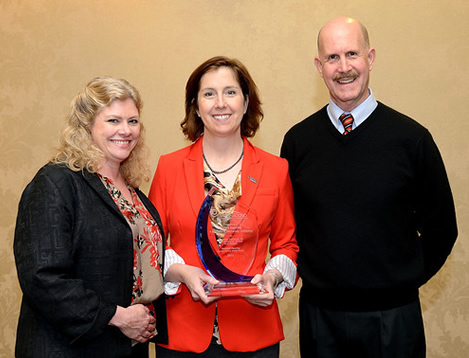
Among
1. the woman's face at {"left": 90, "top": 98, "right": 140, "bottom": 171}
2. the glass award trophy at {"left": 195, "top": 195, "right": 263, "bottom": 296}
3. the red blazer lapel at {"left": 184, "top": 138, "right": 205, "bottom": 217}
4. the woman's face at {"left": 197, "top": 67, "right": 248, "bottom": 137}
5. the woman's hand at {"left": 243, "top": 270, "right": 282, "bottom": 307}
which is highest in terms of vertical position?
the woman's face at {"left": 197, "top": 67, "right": 248, "bottom": 137}

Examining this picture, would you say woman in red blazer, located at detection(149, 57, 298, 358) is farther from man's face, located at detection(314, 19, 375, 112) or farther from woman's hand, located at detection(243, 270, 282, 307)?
man's face, located at detection(314, 19, 375, 112)

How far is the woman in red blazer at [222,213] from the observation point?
6.36ft

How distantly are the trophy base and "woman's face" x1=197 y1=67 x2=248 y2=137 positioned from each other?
0.60m

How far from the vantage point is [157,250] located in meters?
1.93

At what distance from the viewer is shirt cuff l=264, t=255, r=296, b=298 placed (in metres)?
2.02

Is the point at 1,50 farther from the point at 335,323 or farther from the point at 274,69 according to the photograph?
the point at 335,323

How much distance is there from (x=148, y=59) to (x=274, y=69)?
2.69 feet

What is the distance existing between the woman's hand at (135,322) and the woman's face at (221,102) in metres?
0.75

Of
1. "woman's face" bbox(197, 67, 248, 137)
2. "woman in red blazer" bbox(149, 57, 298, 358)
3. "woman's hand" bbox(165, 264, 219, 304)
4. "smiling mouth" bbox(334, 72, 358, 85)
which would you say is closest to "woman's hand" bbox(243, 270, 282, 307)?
"woman in red blazer" bbox(149, 57, 298, 358)

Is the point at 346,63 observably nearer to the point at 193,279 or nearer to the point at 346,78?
the point at 346,78

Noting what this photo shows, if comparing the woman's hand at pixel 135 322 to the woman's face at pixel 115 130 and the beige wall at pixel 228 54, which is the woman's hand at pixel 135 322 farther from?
the beige wall at pixel 228 54

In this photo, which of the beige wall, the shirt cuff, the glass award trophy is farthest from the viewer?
the beige wall

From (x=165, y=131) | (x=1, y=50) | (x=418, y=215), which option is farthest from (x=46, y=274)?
(x=1, y=50)

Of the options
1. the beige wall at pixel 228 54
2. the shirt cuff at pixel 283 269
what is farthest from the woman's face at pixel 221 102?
the beige wall at pixel 228 54
